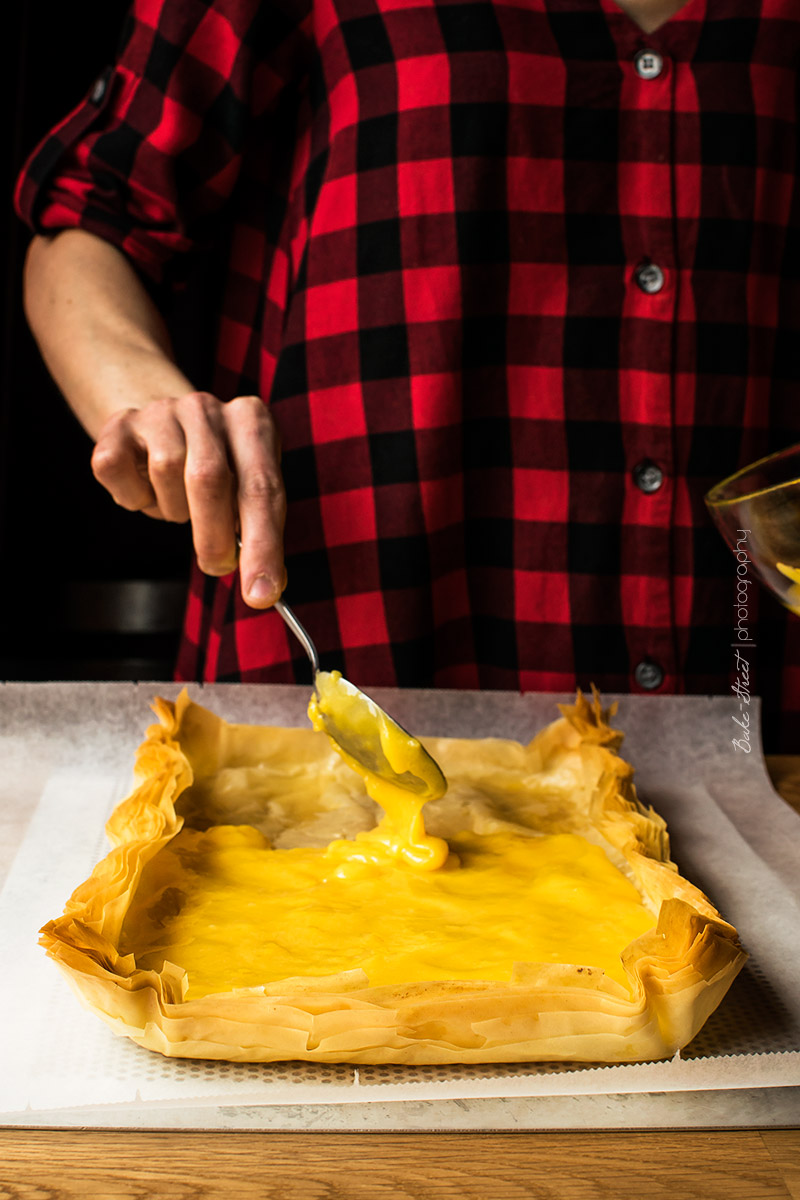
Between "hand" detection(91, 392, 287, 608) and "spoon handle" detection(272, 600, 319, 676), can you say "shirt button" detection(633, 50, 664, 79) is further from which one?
"spoon handle" detection(272, 600, 319, 676)

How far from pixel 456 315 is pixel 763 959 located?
1.07 metres

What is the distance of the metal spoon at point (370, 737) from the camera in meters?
1.28

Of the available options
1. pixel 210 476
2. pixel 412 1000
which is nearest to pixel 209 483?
pixel 210 476

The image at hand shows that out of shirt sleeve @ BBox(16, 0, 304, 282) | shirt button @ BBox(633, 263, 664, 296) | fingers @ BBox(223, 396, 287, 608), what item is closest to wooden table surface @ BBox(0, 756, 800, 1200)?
fingers @ BBox(223, 396, 287, 608)

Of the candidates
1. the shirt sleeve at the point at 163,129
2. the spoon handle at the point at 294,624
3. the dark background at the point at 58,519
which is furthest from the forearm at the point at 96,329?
the dark background at the point at 58,519

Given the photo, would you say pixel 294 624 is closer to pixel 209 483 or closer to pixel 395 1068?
pixel 209 483

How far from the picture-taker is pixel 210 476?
49.7 inches

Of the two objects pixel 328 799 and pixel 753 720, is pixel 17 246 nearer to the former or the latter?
pixel 328 799

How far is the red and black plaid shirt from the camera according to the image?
163 cm

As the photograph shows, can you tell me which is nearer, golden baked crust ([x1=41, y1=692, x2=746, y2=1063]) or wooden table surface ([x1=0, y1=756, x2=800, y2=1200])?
wooden table surface ([x1=0, y1=756, x2=800, y2=1200])

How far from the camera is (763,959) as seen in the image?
110 cm

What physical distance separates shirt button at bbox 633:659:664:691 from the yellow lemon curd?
50cm

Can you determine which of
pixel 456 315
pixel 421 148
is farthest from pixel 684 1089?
pixel 421 148

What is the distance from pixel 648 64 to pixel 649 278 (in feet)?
1.08
